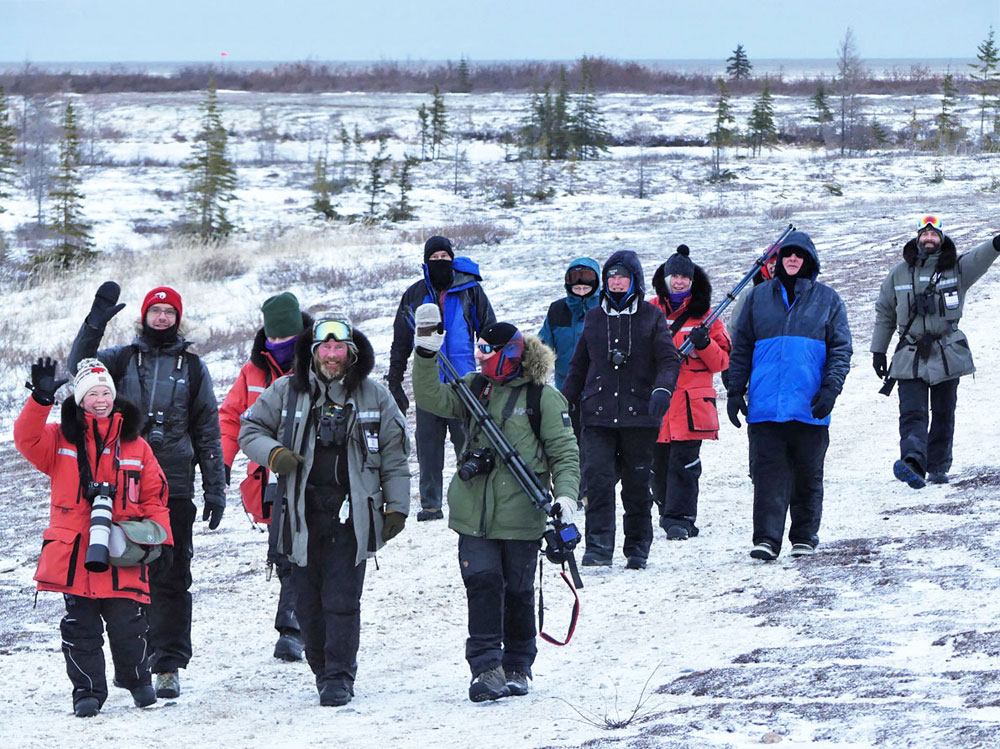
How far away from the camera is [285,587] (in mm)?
6754

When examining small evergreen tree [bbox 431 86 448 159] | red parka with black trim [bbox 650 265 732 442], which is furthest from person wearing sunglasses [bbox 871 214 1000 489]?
small evergreen tree [bbox 431 86 448 159]

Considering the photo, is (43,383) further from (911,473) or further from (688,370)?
(911,473)

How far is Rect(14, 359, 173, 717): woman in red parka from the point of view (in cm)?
572

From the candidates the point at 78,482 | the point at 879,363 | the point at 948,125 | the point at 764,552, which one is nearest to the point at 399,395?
the point at 764,552

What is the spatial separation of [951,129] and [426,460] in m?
51.3

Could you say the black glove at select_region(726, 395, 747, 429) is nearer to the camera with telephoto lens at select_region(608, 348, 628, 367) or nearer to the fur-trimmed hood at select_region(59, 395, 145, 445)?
the camera with telephoto lens at select_region(608, 348, 628, 367)

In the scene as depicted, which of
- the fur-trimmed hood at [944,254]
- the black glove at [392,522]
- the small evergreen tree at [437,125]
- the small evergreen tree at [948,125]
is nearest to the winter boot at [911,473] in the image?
the fur-trimmed hood at [944,254]

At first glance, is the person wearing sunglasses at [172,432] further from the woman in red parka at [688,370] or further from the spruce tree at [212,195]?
the spruce tree at [212,195]

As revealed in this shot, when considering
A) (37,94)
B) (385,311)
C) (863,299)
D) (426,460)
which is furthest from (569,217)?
(37,94)

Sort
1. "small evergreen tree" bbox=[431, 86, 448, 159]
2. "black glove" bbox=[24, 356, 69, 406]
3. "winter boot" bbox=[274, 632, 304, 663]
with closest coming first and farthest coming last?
"black glove" bbox=[24, 356, 69, 406] < "winter boot" bbox=[274, 632, 304, 663] < "small evergreen tree" bbox=[431, 86, 448, 159]

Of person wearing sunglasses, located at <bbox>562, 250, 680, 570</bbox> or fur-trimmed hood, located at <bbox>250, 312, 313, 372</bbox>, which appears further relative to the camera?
person wearing sunglasses, located at <bbox>562, 250, 680, 570</bbox>

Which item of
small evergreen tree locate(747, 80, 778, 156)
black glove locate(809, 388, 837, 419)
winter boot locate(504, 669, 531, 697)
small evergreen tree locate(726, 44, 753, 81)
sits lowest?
winter boot locate(504, 669, 531, 697)

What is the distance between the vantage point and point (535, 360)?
233 inches

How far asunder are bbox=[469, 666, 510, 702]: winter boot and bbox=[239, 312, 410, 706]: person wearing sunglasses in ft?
1.99
